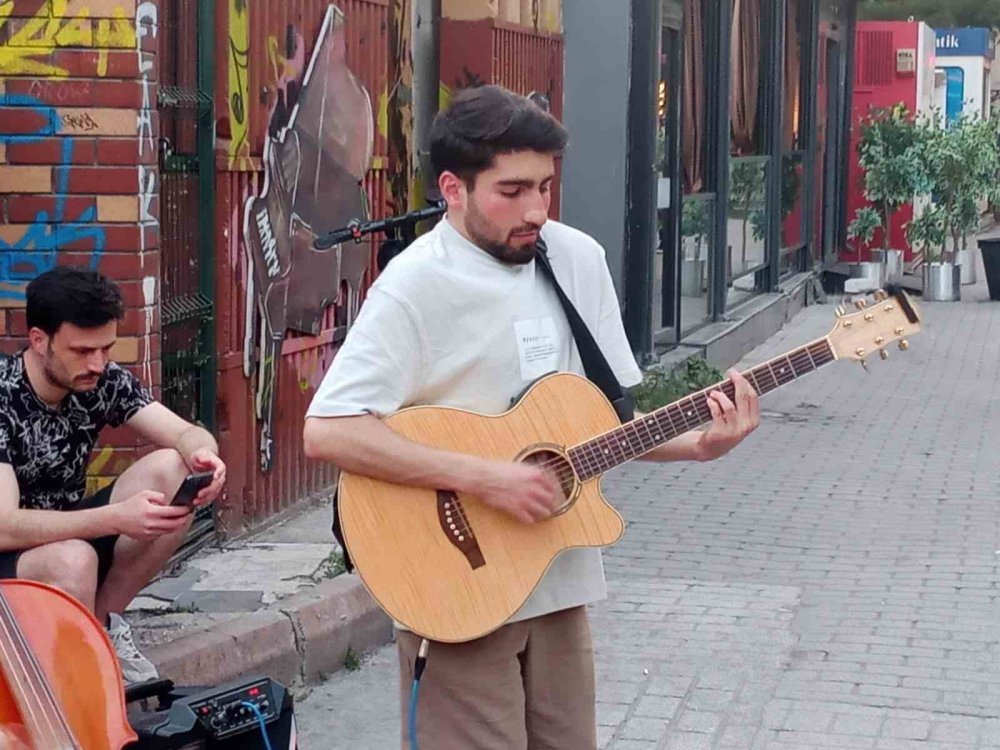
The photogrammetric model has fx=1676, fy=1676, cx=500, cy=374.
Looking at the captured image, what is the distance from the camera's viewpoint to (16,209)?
Answer: 17.5ft

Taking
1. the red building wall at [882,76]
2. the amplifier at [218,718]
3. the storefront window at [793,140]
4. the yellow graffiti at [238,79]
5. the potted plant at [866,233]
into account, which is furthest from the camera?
the red building wall at [882,76]

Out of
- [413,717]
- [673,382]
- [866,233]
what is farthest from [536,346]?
[866,233]

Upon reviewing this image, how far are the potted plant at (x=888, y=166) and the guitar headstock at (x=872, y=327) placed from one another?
15324 mm

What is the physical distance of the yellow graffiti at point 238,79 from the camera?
247 inches

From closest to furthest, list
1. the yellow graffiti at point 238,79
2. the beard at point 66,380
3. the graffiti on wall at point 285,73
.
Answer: the beard at point 66,380 < the yellow graffiti at point 238,79 < the graffiti on wall at point 285,73

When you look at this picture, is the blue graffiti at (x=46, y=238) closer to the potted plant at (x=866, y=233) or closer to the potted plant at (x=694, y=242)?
the potted plant at (x=694, y=242)

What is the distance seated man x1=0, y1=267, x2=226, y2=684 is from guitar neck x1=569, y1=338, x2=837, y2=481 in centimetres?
142

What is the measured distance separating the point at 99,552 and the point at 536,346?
183cm

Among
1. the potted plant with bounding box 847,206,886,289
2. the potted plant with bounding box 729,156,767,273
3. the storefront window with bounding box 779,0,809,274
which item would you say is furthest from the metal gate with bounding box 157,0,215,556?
the potted plant with bounding box 847,206,886,289

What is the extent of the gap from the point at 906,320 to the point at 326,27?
412cm

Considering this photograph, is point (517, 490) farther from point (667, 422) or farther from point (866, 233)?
point (866, 233)

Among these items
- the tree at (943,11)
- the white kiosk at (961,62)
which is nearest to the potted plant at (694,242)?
the white kiosk at (961,62)

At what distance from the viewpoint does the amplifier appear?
3781 millimetres

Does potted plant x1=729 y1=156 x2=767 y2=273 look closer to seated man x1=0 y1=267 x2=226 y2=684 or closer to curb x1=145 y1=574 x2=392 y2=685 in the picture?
curb x1=145 y1=574 x2=392 y2=685
